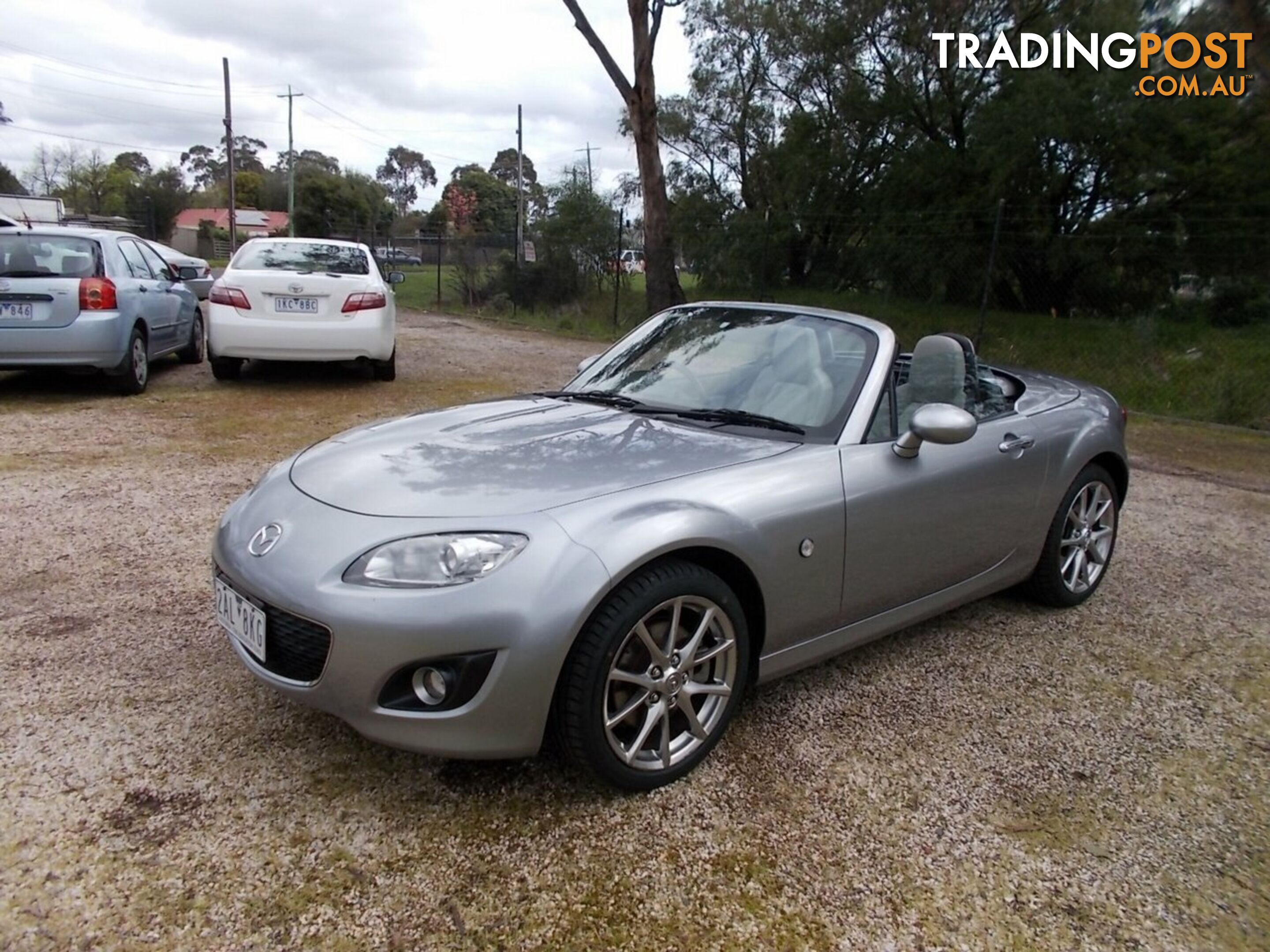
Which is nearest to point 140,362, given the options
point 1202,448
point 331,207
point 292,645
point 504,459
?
point 504,459

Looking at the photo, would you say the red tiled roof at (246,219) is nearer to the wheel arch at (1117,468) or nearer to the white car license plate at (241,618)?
the wheel arch at (1117,468)

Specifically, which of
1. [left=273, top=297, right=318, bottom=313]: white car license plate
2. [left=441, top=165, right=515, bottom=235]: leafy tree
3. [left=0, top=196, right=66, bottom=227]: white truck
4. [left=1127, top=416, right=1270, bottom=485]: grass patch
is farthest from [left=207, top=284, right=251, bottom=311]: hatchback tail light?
[left=441, top=165, right=515, bottom=235]: leafy tree

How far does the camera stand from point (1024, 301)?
13594 millimetres

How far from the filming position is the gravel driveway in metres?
1.97

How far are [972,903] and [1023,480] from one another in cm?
183

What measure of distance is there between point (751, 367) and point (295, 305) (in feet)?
19.5

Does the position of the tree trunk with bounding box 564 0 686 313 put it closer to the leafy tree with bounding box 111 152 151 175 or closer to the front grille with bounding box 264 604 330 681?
the front grille with bounding box 264 604 330 681

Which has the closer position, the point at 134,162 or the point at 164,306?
the point at 164,306

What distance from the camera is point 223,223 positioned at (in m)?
75.9

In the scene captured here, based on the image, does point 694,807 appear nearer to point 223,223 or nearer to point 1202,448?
Answer: point 1202,448

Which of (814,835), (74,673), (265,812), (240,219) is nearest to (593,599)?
(814,835)

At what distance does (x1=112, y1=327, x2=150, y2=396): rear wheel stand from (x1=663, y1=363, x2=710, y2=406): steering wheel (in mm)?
5943

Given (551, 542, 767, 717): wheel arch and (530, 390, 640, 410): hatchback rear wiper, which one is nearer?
(551, 542, 767, 717): wheel arch

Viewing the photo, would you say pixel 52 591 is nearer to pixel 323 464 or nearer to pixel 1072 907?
pixel 323 464
